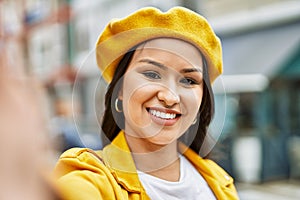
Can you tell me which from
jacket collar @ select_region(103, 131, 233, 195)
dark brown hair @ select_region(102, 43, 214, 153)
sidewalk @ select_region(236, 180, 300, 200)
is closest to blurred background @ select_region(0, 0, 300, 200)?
sidewalk @ select_region(236, 180, 300, 200)

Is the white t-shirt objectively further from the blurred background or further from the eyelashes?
the blurred background

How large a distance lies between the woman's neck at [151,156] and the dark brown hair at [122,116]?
0.14 feet

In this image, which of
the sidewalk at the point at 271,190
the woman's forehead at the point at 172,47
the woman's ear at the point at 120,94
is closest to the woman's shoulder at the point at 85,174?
the woman's ear at the point at 120,94

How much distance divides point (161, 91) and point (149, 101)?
3cm

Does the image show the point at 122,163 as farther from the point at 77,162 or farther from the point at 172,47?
the point at 172,47

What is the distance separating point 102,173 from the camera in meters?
0.92

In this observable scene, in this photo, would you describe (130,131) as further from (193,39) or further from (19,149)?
(19,149)

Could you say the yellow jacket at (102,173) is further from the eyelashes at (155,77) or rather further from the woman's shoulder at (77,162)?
the eyelashes at (155,77)

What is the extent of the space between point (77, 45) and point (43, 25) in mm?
1744

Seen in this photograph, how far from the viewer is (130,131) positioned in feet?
3.21

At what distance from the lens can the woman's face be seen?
3.07 ft

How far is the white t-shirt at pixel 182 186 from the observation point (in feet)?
3.17

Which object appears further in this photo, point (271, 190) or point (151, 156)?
point (271, 190)

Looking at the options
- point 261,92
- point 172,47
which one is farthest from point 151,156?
point 261,92
